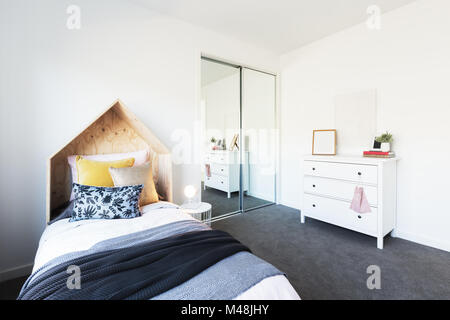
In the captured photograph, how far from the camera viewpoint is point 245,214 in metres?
3.48

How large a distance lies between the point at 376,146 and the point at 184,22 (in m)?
2.82

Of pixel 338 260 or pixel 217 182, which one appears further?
pixel 217 182

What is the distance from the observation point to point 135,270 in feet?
3.17

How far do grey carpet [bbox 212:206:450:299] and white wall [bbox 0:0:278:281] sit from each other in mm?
1777

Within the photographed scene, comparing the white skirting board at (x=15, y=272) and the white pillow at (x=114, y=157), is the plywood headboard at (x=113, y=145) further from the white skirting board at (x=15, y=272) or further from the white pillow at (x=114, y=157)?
the white skirting board at (x=15, y=272)

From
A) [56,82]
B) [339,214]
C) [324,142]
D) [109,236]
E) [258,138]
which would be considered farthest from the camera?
[258,138]

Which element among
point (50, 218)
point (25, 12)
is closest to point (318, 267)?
point (50, 218)

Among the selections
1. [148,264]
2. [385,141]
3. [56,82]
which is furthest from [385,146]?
[56,82]

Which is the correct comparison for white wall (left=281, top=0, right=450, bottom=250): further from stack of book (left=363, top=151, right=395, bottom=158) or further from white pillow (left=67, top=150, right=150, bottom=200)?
white pillow (left=67, top=150, right=150, bottom=200)

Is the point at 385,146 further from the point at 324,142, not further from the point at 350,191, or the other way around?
the point at 324,142

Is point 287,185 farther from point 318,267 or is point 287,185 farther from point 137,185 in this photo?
point 137,185

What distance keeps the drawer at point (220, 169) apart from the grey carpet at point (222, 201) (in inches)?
10.8

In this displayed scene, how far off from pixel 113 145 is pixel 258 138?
7.42 feet

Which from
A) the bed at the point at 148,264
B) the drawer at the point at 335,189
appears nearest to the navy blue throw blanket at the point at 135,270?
the bed at the point at 148,264
